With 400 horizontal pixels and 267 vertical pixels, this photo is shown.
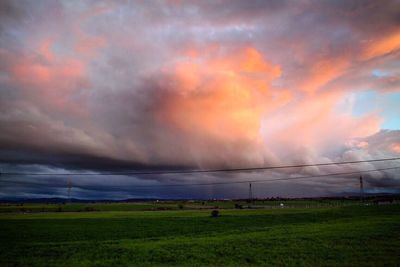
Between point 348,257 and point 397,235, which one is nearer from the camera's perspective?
point 348,257

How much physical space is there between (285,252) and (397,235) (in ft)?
53.0

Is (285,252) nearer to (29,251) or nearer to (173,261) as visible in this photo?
(173,261)

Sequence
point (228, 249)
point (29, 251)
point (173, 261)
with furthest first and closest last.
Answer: point (29, 251), point (228, 249), point (173, 261)

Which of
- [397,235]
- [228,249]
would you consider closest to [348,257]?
[228,249]

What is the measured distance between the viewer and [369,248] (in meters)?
30.0

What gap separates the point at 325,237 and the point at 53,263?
98.2 ft

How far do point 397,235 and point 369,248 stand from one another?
9539 millimetres

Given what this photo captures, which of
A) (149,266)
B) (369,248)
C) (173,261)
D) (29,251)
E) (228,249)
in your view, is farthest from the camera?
(29,251)

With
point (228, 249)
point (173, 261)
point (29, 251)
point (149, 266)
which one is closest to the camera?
point (149, 266)

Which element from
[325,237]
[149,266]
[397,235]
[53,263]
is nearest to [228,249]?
[149,266]

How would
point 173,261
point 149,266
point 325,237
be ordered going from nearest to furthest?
1. point 149,266
2. point 173,261
3. point 325,237

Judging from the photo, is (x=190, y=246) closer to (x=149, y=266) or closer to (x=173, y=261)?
(x=173, y=261)

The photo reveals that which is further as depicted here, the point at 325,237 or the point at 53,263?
the point at 325,237

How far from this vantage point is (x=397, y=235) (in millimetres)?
36594
